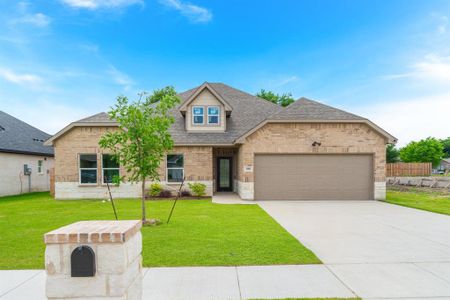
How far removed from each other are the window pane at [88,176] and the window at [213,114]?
26.2 ft

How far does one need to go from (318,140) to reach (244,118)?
6.10m

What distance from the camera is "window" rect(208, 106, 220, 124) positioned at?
16.4 m

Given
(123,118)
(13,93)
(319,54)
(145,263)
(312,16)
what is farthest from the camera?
(13,93)

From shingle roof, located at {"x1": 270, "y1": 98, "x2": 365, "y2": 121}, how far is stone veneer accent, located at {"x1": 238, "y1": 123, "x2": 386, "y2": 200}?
1.21 feet

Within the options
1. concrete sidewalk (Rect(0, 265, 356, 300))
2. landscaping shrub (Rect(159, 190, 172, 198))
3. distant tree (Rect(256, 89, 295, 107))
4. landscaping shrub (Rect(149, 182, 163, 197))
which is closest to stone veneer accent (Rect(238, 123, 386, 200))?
landscaping shrub (Rect(159, 190, 172, 198))

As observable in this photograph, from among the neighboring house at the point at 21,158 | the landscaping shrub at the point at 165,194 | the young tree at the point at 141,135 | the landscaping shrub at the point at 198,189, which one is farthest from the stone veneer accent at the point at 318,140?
the neighboring house at the point at 21,158

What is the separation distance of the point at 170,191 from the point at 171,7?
1133cm

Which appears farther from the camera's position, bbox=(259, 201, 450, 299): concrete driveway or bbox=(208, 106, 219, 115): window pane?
bbox=(208, 106, 219, 115): window pane

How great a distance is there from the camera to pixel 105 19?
15.0 metres

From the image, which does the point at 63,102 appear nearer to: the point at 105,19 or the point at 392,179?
Result: the point at 105,19

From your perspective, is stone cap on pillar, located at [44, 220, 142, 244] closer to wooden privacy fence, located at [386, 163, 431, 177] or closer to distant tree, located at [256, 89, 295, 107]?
wooden privacy fence, located at [386, 163, 431, 177]

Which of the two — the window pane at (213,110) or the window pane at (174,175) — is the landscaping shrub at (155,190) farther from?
the window pane at (213,110)

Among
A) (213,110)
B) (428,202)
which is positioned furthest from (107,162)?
(428,202)

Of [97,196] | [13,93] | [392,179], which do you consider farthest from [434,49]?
[13,93]
